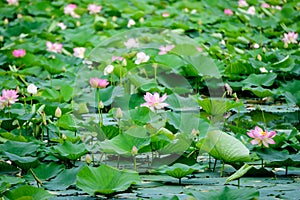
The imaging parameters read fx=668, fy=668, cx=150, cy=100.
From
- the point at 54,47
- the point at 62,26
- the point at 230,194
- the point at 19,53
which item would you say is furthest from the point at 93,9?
the point at 230,194

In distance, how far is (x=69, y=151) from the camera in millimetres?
2068

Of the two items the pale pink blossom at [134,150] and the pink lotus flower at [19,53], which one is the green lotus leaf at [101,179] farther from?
the pink lotus flower at [19,53]

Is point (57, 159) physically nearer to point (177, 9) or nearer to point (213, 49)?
point (213, 49)

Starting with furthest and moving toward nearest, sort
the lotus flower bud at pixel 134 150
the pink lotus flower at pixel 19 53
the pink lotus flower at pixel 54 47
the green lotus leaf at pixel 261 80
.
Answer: the pink lotus flower at pixel 54 47, the pink lotus flower at pixel 19 53, the green lotus leaf at pixel 261 80, the lotus flower bud at pixel 134 150

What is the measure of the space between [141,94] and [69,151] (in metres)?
0.85

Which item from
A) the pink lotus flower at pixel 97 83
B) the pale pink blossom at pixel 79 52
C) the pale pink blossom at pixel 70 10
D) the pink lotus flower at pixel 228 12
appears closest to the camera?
the pink lotus flower at pixel 97 83

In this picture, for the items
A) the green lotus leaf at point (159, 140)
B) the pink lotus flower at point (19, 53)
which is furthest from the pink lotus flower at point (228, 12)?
the green lotus leaf at point (159, 140)

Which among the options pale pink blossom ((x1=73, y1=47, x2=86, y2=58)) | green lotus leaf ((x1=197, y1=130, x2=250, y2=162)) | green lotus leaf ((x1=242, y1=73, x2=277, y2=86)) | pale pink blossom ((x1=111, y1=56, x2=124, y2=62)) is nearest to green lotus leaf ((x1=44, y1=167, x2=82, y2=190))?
green lotus leaf ((x1=197, y1=130, x2=250, y2=162))

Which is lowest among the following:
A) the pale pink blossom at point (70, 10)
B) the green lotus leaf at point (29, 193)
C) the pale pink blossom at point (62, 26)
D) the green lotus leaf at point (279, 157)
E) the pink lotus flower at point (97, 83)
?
the green lotus leaf at point (29, 193)

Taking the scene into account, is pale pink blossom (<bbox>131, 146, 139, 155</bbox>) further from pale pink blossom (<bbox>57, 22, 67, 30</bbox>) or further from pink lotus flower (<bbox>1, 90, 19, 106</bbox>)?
pale pink blossom (<bbox>57, 22, 67, 30</bbox>)

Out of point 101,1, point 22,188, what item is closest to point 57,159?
point 22,188

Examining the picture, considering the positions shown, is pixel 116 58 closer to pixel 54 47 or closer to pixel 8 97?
pixel 54 47

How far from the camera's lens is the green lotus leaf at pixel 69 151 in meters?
2.05

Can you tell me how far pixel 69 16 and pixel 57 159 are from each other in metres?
3.23
